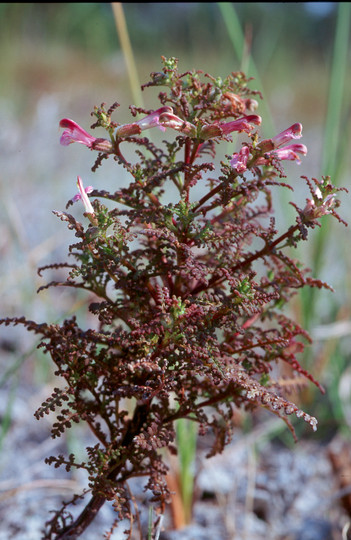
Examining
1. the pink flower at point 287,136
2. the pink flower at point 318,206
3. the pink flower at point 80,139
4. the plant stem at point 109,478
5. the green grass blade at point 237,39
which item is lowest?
the plant stem at point 109,478

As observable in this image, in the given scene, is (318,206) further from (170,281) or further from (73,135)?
(73,135)

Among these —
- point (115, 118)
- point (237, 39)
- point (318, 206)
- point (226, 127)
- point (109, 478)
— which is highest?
point (115, 118)

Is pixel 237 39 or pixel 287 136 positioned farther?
pixel 237 39

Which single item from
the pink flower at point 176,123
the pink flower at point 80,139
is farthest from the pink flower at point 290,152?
the pink flower at point 80,139

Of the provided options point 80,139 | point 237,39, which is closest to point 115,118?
point 237,39

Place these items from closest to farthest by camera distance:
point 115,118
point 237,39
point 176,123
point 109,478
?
point 176,123, point 109,478, point 237,39, point 115,118

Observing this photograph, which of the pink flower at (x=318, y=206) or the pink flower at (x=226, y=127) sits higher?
the pink flower at (x=226, y=127)

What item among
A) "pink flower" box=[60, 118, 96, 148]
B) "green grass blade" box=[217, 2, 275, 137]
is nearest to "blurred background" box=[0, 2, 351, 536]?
"green grass blade" box=[217, 2, 275, 137]

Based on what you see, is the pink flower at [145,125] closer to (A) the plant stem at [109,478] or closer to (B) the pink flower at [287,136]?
(B) the pink flower at [287,136]
